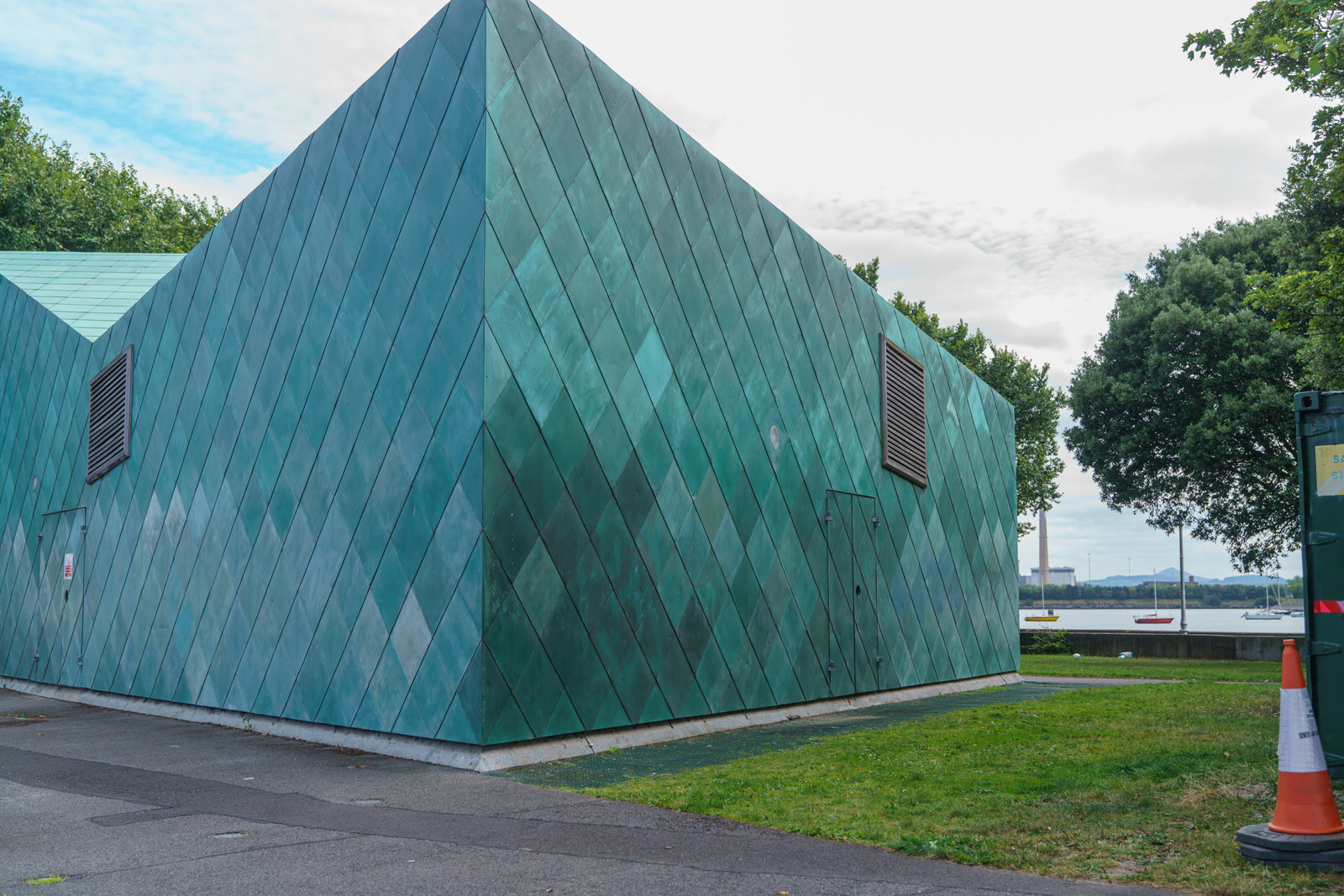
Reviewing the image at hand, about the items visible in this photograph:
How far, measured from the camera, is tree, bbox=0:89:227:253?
38219 millimetres

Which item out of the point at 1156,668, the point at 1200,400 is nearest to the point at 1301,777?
the point at 1156,668

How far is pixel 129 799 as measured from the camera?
771cm

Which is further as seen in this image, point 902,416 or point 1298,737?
point 902,416

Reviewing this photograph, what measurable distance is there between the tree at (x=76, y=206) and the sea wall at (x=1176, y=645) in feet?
129

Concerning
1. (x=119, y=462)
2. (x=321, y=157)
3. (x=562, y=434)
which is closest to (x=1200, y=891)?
A: (x=562, y=434)

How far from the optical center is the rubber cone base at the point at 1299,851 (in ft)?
16.8

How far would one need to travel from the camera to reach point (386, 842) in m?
6.18

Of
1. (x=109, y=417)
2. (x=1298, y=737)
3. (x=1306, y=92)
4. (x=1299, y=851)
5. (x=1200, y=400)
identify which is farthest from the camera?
(x=1200, y=400)

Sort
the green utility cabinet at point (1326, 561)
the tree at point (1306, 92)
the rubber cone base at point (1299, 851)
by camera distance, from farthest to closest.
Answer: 1. the tree at point (1306, 92)
2. the green utility cabinet at point (1326, 561)
3. the rubber cone base at point (1299, 851)

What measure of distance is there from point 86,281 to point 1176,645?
32.6 metres

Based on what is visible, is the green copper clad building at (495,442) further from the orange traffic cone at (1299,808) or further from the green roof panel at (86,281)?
the orange traffic cone at (1299,808)

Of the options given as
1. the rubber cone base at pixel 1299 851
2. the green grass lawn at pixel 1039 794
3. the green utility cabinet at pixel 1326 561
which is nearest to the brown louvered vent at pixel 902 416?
the green grass lawn at pixel 1039 794

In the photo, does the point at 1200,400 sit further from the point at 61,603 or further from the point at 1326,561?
the point at 61,603

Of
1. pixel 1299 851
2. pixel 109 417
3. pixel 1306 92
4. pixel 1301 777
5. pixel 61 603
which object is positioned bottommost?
pixel 61 603
